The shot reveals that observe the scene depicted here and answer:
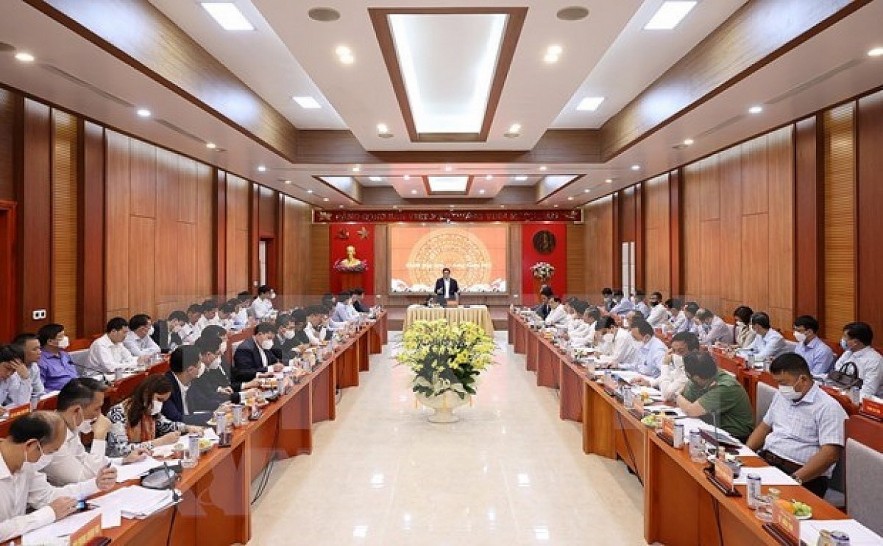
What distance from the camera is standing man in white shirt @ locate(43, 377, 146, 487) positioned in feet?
8.47

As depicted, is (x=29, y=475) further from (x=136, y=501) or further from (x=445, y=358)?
(x=445, y=358)

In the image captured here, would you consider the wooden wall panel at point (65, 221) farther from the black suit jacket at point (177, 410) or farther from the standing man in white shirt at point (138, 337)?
the black suit jacket at point (177, 410)

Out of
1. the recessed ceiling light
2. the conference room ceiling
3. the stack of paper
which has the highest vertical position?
the recessed ceiling light

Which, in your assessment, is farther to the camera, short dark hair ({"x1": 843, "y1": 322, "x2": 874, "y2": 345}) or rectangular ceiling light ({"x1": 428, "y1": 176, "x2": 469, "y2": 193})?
rectangular ceiling light ({"x1": 428, "y1": 176, "x2": 469, "y2": 193})

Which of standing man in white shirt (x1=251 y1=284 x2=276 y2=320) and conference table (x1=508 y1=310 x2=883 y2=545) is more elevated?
standing man in white shirt (x1=251 y1=284 x2=276 y2=320)

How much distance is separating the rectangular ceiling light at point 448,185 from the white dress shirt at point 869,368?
26.7 ft

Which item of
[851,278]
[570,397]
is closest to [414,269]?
[570,397]

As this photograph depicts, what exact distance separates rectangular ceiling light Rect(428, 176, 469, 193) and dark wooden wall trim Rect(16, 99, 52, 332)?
7.44 metres

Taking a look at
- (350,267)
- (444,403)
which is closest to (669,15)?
(444,403)

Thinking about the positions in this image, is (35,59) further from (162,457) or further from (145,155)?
(145,155)

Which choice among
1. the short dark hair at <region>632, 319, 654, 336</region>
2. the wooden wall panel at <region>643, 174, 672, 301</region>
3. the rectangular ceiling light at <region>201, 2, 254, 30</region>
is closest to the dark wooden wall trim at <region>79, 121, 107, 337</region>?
the rectangular ceiling light at <region>201, 2, 254, 30</region>

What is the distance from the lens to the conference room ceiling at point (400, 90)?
3.83m

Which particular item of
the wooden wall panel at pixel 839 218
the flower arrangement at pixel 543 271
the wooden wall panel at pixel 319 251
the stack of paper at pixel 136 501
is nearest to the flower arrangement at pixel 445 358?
the stack of paper at pixel 136 501

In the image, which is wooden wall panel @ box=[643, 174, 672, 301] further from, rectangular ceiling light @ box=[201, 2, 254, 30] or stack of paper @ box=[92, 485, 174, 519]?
stack of paper @ box=[92, 485, 174, 519]
